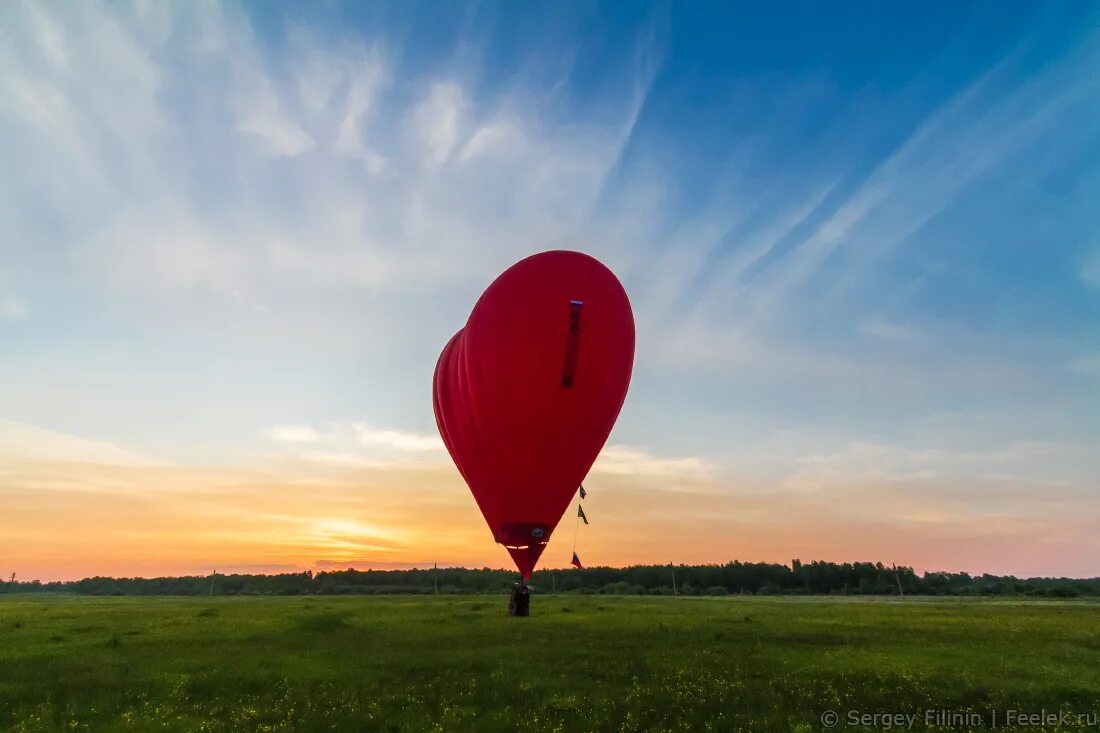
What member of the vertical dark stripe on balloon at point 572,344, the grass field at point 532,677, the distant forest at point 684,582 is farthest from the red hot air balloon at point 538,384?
the distant forest at point 684,582

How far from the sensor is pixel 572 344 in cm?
2109

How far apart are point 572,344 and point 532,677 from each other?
1000cm

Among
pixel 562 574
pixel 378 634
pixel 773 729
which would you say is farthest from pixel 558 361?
pixel 562 574

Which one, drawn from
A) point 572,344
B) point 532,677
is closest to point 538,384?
point 572,344

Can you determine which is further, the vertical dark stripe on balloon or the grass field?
the vertical dark stripe on balloon

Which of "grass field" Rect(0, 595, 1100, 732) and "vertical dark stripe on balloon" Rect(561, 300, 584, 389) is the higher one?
"vertical dark stripe on balloon" Rect(561, 300, 584, 389)

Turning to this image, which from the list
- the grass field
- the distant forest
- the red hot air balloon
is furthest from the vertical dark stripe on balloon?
the distant forest

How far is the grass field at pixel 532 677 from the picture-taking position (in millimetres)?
13891

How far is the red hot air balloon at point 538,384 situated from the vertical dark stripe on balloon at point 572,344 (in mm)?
33

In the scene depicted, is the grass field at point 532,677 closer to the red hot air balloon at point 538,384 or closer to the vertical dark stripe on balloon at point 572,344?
the red hot air balloon at point 538,384

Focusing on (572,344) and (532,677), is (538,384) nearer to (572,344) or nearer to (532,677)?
(572,344)

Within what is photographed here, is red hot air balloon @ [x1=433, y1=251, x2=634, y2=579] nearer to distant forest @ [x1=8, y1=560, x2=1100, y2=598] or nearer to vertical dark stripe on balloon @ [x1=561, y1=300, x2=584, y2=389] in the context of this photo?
vertical dark stripe on balloon @ [x1=561, y1=300, x2=584, y2=389]

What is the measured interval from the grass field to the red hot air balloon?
16.8 feet

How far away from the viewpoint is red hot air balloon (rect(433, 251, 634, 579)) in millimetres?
21125
